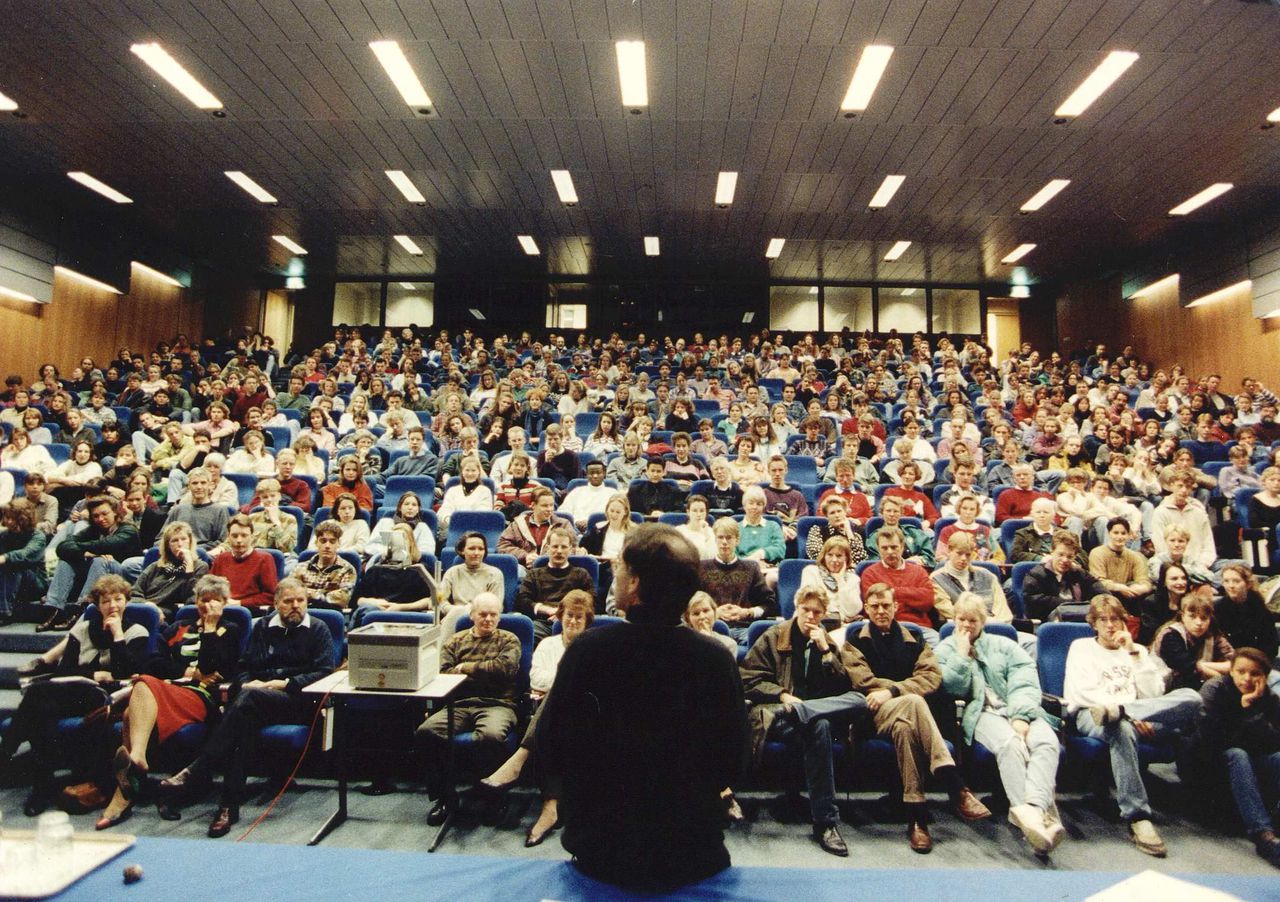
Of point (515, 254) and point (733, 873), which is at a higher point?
point (515, 254)

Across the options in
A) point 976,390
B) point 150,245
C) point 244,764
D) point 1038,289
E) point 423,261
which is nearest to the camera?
point 244,764

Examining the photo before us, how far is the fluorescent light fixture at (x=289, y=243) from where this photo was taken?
413 inches

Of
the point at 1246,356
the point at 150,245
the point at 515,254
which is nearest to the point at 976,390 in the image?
the point at 1246,356

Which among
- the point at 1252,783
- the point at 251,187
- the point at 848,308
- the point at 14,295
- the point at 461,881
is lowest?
the point at 1252,783

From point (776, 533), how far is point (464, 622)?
2.02 m

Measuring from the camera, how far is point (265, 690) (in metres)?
3.13

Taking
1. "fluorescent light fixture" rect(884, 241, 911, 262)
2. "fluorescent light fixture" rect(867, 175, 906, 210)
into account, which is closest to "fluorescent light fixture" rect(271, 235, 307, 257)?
"fluorescent light fixture" rect(867, 175, 906, 210)

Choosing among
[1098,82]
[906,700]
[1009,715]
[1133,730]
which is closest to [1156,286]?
[1098,82]

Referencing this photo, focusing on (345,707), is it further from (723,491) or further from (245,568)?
(723,491)

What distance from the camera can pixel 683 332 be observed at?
12953mm

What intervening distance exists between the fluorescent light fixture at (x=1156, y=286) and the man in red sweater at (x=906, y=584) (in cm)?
952

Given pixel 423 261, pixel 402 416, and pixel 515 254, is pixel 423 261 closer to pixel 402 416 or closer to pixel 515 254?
pixel 515 254

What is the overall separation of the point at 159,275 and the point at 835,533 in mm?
11774

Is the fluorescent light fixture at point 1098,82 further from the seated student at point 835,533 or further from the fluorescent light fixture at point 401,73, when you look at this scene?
the fluorescent light fixture at point 401,73
